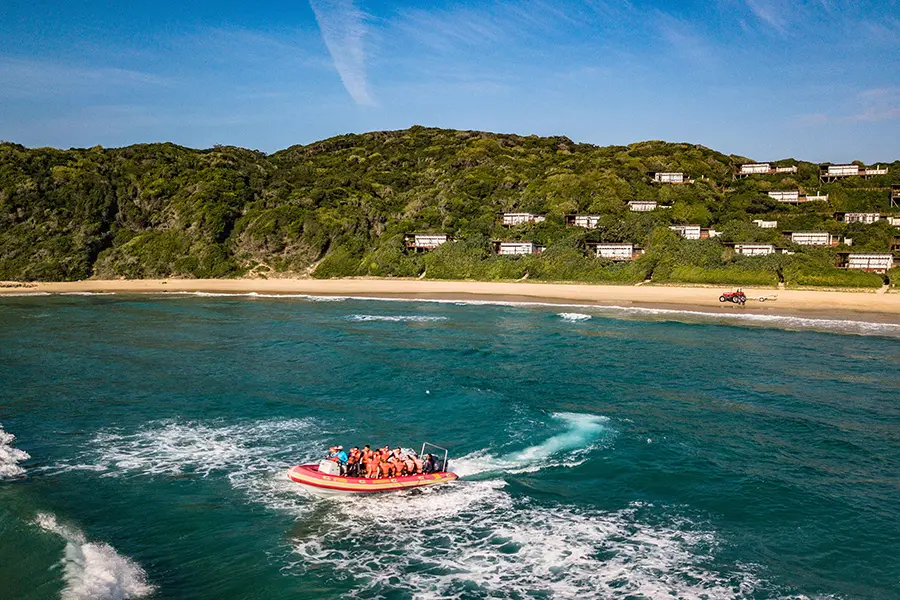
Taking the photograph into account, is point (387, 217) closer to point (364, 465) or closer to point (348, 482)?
point (364, 465)

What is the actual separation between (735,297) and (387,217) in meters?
68.1

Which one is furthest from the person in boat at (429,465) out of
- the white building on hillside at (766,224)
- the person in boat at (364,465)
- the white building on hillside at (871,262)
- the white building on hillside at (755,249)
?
the white building on hillside at (766,224)

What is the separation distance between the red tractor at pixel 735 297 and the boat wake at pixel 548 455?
43.4 meters

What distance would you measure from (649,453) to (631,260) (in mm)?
66230

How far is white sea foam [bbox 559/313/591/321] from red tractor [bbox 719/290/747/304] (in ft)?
56.8

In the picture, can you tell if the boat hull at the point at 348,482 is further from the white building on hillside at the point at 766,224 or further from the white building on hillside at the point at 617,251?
the white building on hillside at the point at 766,224

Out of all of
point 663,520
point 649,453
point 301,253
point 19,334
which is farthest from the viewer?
point 301,253

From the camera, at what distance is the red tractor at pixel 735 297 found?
64.3m

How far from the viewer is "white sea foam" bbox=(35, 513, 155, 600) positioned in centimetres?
1527

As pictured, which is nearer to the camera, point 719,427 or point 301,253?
point 719,427

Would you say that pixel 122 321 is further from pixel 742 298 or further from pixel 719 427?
pixel 742 298

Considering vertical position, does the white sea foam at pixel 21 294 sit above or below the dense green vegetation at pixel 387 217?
below

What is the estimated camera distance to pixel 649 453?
82.2 feet

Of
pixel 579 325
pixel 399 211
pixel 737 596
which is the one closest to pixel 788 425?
pixel 737 596
